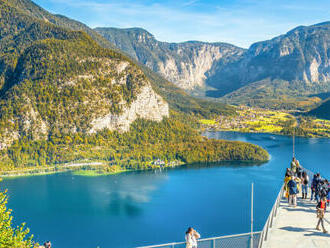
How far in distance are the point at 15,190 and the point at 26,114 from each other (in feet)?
233

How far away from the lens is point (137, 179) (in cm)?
15350

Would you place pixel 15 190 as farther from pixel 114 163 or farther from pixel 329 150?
pixel 329 150

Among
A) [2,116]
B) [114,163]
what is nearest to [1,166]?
[2,116]

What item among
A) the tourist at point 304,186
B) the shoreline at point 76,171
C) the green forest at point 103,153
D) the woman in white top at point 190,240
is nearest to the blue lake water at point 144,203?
the shoreline at point 76,171

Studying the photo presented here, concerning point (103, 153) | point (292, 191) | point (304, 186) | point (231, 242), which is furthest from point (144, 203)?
point (231, 242)

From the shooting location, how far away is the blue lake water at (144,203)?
307 feet

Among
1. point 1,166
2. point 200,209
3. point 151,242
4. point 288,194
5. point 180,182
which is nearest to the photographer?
point 288,194

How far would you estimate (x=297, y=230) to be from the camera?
77.7 ft

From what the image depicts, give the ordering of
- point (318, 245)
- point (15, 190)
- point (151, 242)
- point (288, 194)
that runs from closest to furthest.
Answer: point (318, 245) → point (288, 194) → point (151, 242) → point (15, 190)

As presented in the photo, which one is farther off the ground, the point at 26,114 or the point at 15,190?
the point at 26,114

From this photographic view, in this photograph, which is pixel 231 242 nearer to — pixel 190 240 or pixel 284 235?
pixel 190 240

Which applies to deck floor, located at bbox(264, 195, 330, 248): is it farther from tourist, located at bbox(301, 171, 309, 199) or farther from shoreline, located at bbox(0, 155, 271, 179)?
shoreline, located at bbox(0, 155, 271, 179)

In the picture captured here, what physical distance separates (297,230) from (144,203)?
98.3 meters

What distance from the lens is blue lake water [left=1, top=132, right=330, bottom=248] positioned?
9362 cm
